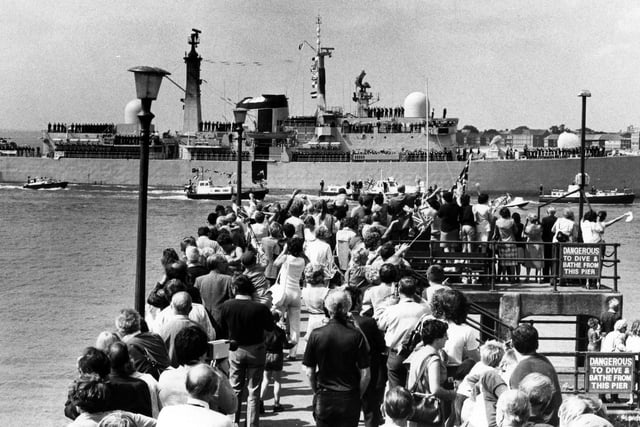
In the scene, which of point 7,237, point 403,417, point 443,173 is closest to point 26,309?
point 403,417

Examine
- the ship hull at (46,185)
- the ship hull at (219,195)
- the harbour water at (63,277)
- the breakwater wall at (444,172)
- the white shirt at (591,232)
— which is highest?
the breakwater wall at (444,172)

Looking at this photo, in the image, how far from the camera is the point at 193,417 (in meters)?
5.60

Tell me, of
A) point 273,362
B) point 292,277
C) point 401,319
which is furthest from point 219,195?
point 401,319

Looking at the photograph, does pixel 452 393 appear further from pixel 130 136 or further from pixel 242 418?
pixel 130 136

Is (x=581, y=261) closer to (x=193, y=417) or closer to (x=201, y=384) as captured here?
(x=201, y=384)

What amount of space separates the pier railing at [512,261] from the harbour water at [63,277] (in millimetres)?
6797

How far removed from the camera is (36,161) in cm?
12188

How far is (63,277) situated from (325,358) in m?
29.1

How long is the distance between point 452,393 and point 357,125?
94.2 metres

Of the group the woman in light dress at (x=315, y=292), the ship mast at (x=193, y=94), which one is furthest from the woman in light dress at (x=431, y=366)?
the ship mast at (x=193, y=94)

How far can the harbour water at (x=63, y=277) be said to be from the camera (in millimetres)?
16703

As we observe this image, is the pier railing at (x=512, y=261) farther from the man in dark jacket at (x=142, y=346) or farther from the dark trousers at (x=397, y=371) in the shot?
the man in dark jacket at (x=142, y=346)

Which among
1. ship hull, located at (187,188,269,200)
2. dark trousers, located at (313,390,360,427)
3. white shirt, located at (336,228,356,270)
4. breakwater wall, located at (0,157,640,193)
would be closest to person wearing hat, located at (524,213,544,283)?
white shirt, located at (336,228,356,270)

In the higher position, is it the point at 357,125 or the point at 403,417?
the point at 357,125
